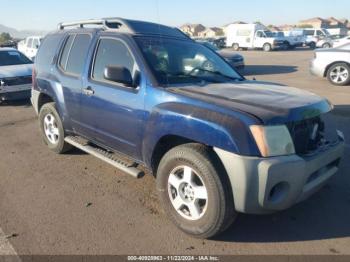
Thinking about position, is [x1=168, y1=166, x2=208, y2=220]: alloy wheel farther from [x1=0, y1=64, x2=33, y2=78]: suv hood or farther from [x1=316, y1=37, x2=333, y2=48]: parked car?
[x1=316, y1=37, x2=333, y2=48]: parked car

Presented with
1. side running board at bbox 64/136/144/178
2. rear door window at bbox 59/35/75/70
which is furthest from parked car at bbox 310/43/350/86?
side running board at bbox 64/136/144/178

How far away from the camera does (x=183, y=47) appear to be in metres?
4.78

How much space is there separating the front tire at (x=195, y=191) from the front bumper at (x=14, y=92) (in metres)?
7.53

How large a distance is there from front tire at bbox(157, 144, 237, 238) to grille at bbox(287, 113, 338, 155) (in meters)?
0.74

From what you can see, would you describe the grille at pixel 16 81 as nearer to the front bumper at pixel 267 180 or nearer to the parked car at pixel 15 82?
the parked car at pixel 15 82

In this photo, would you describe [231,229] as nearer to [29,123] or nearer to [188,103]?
[188,103]

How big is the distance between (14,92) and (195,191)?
315 inches

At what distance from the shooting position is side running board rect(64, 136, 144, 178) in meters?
4.17

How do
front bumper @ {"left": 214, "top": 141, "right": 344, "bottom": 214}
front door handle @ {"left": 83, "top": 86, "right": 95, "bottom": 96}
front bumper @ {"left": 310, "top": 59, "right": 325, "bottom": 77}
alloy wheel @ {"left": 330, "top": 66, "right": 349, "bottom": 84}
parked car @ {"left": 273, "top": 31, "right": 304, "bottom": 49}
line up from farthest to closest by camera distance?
parked car @ {"left": 273, "top": 31, "right": 304, "bottom": 49} → front bumper @ {"left": 310, "top": 59, "right": 325, "bottom": 77} → alloy wheel @ {"left": 330, "top": 66, "right": 349, "bottom": 84} → front door handle @ {"left": 83, "top": 86, "right": 95, "bottom": 96} → front bumper @ {"left": 214, "top": 141, "right": 344, "bottom": 214}

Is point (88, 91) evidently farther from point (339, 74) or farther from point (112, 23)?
point (339, 74)

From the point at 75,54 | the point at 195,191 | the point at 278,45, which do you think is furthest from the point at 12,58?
the point at 278,45

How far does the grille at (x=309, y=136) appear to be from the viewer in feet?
11.3

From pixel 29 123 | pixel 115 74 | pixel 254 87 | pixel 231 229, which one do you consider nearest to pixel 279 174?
pixel 231 229

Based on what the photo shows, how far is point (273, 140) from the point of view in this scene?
125 inches
